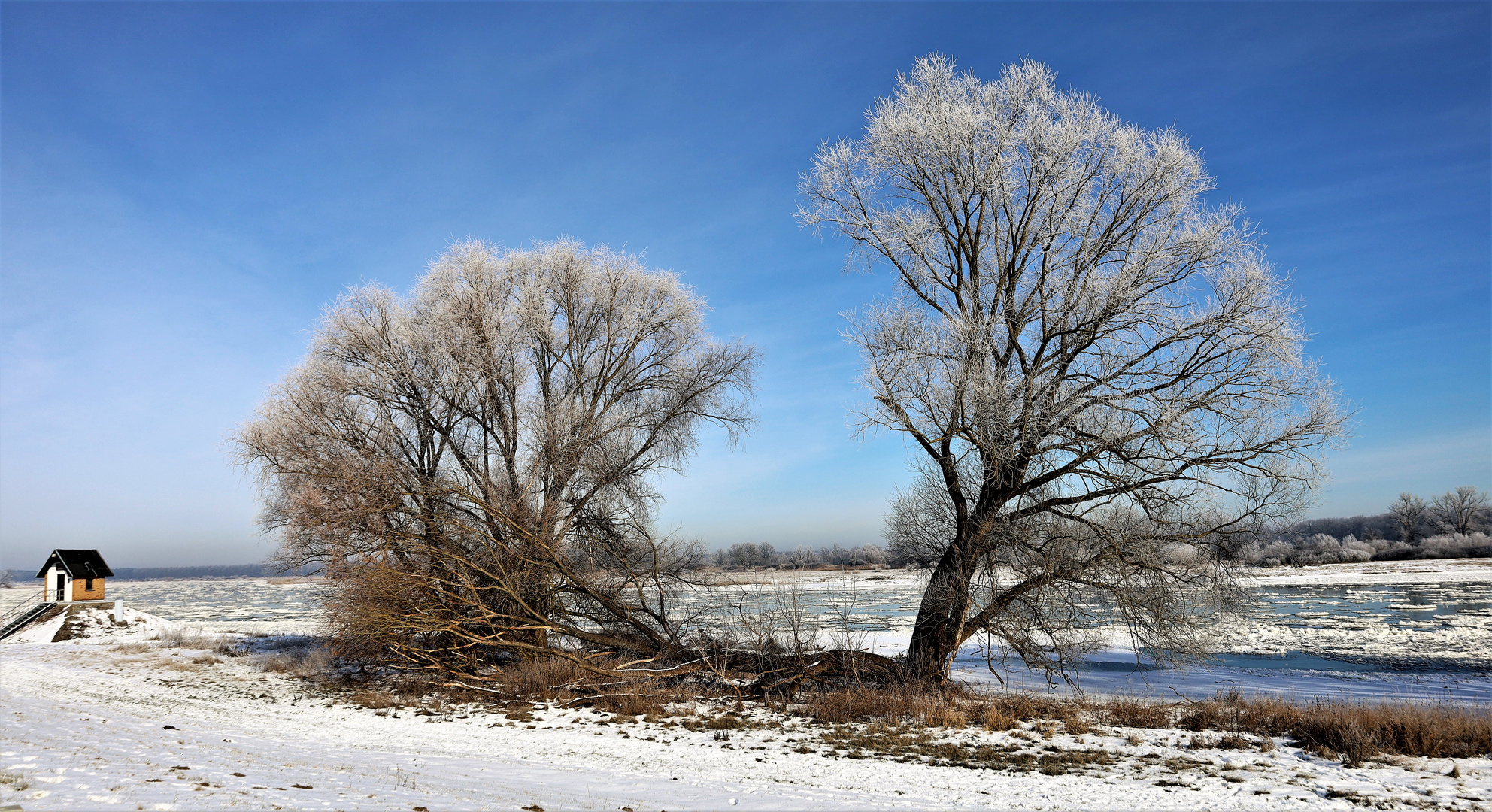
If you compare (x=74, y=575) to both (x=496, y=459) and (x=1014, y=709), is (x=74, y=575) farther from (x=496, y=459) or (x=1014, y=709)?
(x=1014, y=709)

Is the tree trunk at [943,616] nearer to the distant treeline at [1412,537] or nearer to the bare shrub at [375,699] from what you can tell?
the bare shrub at [375,699]

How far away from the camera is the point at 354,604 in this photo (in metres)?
14.7

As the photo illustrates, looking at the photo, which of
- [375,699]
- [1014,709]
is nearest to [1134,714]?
[1014,709]

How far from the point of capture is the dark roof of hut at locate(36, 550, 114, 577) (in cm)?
3131

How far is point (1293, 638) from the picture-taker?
21.5 m

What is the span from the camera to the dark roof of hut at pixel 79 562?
3131 centimetres

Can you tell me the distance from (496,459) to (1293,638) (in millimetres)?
23065

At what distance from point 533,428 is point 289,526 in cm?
705

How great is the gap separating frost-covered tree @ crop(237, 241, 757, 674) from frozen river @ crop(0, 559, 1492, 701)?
8.90 ft

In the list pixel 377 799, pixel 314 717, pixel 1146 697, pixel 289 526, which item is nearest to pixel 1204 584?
pixel 1146 697

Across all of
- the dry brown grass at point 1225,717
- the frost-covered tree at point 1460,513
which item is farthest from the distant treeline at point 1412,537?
the dry brown grass at point 1225,717

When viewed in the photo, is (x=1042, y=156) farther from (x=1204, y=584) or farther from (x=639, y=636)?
(x=639, y=636)

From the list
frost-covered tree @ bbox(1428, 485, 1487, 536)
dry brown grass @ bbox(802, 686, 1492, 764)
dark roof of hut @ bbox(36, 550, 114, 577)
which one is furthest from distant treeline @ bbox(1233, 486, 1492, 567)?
dark roof of hut @ bbox(36, 550, 114, 577)

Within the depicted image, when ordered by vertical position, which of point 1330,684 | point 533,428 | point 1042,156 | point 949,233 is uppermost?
point 1042,156
